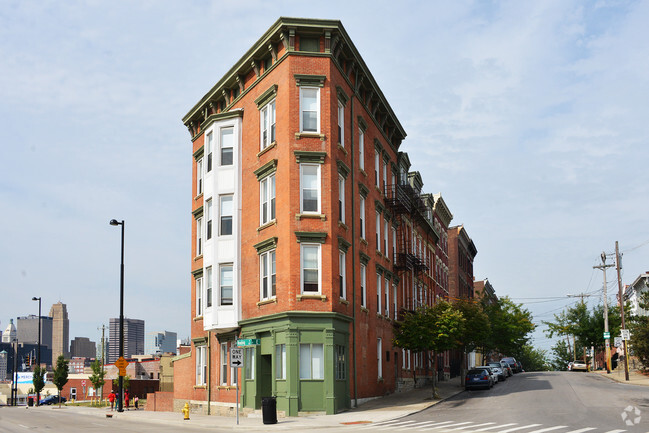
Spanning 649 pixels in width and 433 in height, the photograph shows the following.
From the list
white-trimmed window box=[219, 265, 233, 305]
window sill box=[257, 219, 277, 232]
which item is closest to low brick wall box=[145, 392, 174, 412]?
white-trimmed window box=[219, 265, 233, 305]

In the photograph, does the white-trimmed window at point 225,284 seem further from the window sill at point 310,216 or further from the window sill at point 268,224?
the window sill at point 310,216

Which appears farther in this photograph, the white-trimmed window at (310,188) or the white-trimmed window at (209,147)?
the white-trimmed window at (209,147)

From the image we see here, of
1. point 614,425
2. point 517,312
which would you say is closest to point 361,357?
point 614,425

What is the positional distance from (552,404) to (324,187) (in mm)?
14451

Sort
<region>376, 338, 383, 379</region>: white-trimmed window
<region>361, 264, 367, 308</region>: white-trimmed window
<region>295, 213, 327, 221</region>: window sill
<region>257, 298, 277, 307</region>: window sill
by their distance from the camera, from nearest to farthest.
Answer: <region>295, 213, 327, 221</region>: window sill
<region>257, 298, 277, 307</region>: window sill
<region>361, 264, 367, 308</region>: white-trimmed window
<region>376, 338, 383, 379</region>: white-trimmed window

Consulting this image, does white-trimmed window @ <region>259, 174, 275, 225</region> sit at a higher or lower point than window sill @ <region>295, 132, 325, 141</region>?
lower

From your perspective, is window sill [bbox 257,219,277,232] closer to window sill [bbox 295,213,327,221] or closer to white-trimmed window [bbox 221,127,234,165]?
window sill [bbox 295,213,327,221]

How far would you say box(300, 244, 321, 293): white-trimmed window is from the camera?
29.7 metres

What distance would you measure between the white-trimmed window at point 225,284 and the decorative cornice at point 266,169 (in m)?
→ 5.20

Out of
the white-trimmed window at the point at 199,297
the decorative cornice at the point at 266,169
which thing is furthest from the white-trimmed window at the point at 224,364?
the decorative cornice at the point at 266,169

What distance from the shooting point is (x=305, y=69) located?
102 feet

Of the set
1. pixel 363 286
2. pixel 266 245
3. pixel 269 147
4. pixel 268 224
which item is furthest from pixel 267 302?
pixel 269 147

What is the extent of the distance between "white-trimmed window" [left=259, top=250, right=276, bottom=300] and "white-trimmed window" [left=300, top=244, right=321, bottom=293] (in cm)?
177

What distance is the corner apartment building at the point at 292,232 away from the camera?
29422 mm
